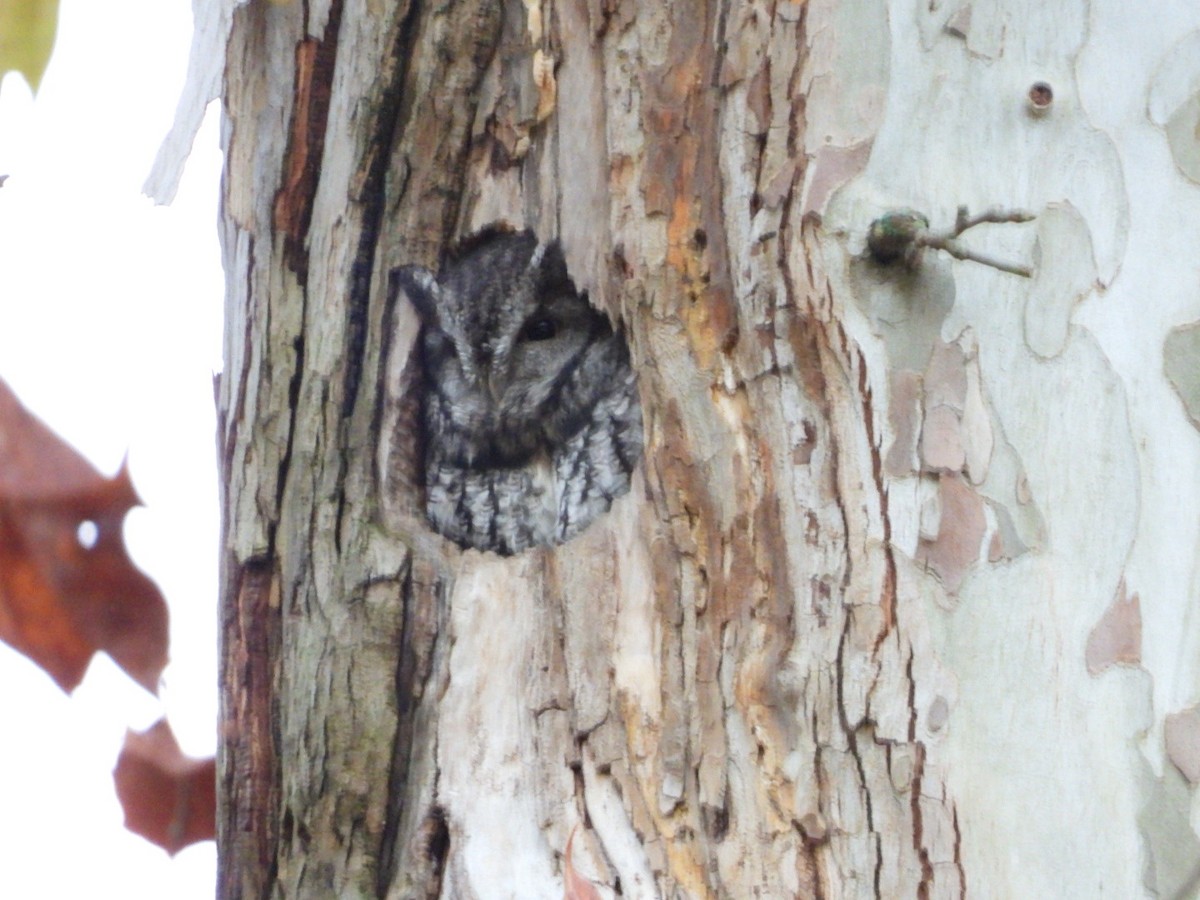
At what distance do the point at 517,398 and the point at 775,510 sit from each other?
40.0 inches

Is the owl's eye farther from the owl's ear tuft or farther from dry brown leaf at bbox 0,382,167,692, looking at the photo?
dry brown leaf at bbox 0,382,167,692

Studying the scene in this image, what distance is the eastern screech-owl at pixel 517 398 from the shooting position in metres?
2.27

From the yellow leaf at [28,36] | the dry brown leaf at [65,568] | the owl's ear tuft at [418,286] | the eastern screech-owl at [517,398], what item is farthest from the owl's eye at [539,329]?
the yellow leaf at [28,36]

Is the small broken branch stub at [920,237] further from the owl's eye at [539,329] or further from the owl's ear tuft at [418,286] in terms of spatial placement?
the owl's eye at [539,329]

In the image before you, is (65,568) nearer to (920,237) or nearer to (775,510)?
(775,510)

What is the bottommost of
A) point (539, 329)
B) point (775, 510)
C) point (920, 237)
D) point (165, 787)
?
point (165, 787)

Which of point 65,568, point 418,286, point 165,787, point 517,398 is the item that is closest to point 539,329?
point 517,398

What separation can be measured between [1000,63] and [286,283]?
43.9 inches

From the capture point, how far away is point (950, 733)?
1480 mm

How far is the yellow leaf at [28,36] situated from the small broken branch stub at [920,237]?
36.9 inches

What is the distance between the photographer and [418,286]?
221 centimetres

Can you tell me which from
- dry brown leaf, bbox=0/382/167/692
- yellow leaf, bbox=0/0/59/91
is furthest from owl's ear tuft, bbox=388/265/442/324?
yellow leaf, bbox=0/0/59/91

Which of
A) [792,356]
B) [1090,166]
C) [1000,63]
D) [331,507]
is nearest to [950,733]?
[792,356]

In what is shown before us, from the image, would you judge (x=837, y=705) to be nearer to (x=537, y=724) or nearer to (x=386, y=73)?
(x=537, y=724)
